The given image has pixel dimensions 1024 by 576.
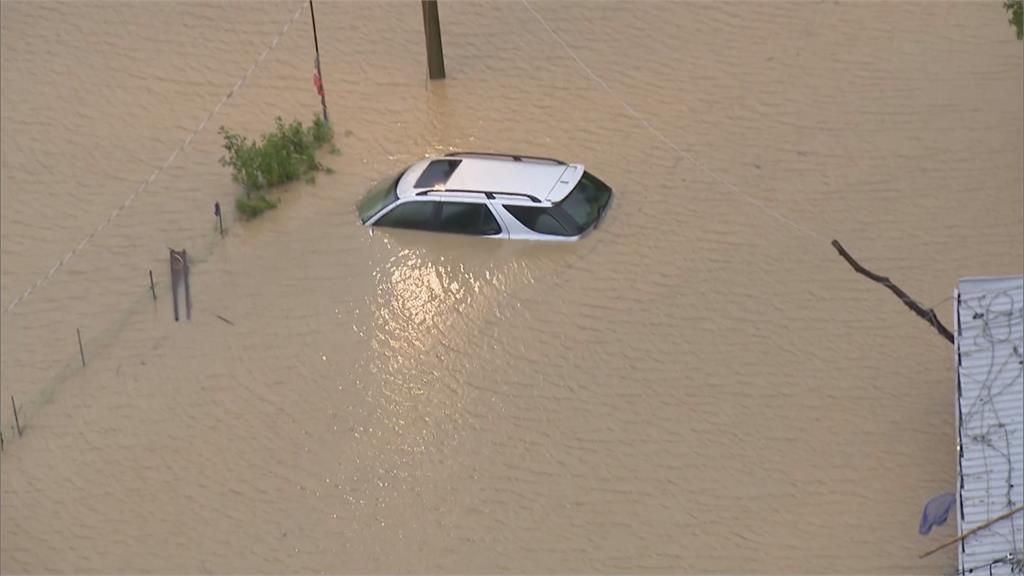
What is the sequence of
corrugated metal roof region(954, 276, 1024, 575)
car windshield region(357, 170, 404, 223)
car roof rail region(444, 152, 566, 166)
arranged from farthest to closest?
car roof rail region(444, 152, 566, 166)
car windshield region(357, 170, 404, 223)
corrugated metal roof region(954, 276, 1024, 575)

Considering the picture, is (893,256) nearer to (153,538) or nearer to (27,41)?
(153,538)

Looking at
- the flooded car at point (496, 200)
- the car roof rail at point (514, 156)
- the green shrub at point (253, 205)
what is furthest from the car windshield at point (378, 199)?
the green shrub at point (253, 205)

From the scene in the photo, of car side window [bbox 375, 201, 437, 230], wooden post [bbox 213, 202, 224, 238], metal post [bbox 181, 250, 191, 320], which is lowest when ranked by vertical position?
metal post [bbox 181, 250, 191, 320]

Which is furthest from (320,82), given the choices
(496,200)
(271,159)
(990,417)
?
(990,417)

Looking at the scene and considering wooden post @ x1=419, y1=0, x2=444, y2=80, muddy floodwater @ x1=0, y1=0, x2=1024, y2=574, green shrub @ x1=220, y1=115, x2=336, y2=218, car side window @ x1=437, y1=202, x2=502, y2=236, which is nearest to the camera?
muddy floodwater @ x1=0, y1=0, x2=1024, y2=574

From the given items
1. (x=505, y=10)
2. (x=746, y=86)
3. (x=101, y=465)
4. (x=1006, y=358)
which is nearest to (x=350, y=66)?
(x=505, y=10)

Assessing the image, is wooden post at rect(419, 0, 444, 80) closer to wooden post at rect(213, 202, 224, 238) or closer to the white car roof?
the white car roof

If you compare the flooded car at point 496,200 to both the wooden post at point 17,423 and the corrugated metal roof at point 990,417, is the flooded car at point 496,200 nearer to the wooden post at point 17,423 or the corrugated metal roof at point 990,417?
the wooden post at point 17,423

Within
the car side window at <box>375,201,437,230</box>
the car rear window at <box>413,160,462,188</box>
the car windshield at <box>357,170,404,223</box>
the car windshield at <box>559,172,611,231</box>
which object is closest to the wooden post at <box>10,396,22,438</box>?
the car windshield at <box>357,170,404,223</box>
